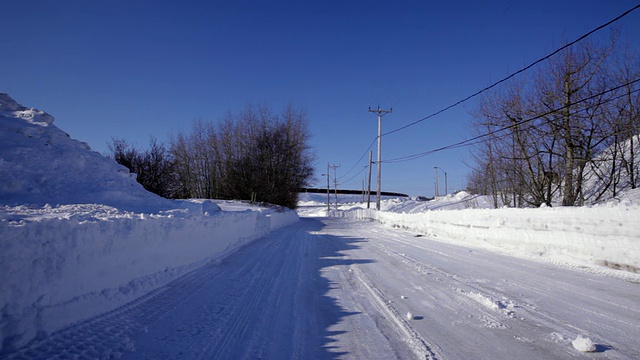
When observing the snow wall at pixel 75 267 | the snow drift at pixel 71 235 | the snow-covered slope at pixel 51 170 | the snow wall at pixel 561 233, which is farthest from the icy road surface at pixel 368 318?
the snow-covered slope at pixel 51 170

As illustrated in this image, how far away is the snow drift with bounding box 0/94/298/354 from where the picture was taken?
3.76 m

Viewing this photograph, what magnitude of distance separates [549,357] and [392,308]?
2.08 m

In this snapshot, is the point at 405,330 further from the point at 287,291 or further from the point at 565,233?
the point at 565,233

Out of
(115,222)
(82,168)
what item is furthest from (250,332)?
(82,168)

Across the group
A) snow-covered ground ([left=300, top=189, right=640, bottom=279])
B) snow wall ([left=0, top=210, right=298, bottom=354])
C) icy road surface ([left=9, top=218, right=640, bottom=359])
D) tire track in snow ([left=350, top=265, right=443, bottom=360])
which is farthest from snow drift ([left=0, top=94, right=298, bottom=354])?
snow-covered ground ([left=300, top=189, right=640, bottom=279])

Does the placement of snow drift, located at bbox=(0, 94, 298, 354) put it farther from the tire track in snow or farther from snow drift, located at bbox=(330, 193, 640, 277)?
snow drift, located at bbox=(330, 193, 640, 277)

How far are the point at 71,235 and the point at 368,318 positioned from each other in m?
Result: 4.24

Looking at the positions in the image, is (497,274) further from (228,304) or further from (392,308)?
(228,304)

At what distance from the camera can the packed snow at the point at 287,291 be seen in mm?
3662

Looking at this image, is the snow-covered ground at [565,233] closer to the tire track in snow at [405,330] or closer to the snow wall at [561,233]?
the snow wall at [561,233]

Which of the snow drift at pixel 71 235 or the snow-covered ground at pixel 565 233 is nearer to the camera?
the snow drift at pixel 71 235

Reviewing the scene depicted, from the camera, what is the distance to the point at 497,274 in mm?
7555

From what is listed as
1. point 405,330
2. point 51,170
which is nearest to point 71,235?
point 405,330

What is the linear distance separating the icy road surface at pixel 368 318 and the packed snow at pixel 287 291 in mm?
26
